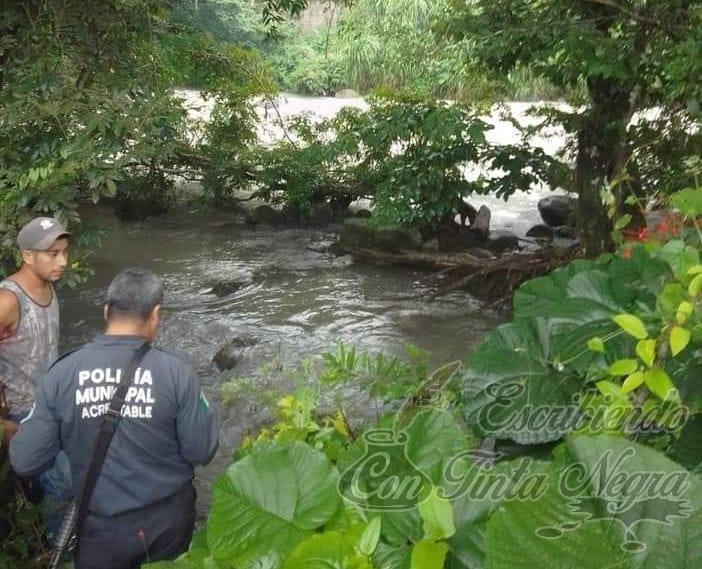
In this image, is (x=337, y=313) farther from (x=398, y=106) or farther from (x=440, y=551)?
(x=440, y=551)

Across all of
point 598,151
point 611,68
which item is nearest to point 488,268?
point 598,151

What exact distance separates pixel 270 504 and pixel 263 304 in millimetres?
6905

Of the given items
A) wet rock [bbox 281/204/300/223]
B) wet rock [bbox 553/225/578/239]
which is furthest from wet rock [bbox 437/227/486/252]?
wet rock [bbox 281/204/300/223]

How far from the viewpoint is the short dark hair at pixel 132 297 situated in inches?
92.5

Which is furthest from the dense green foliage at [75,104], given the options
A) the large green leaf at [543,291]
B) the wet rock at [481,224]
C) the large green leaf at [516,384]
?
the wet rock at [481,224]

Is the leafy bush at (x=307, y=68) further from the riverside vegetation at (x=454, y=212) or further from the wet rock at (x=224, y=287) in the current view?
the wet rock at (x=224, y=287)

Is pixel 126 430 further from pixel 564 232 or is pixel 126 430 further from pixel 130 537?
pixel 564 232

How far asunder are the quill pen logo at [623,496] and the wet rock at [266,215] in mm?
10844

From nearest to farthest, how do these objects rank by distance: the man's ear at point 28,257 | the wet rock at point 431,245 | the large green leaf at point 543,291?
the large green leaf at point 543,291, the man's ear at point 28,257, the wet rock at point 431,245

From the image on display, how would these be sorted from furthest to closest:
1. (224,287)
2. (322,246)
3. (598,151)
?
1. (322,246)
2. (224,287)
3. (598,151)

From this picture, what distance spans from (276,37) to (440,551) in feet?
23.6

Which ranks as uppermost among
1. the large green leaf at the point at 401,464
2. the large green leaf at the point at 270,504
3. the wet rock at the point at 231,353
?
the large green leaf at the point at 401,464

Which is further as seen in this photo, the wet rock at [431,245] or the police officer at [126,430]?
the wet rock at [431,245]

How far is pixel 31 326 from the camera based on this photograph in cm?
301
